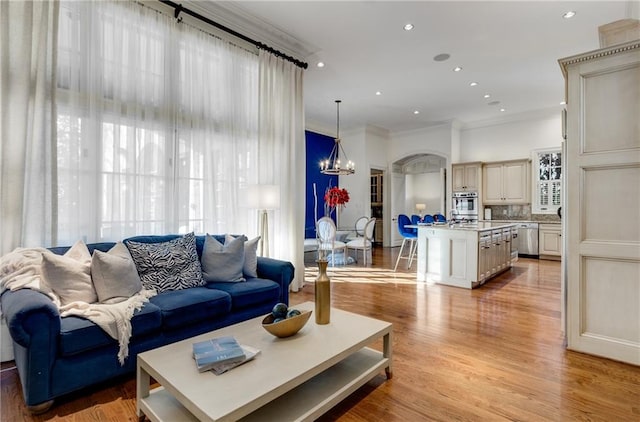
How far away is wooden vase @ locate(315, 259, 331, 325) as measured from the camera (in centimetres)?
212

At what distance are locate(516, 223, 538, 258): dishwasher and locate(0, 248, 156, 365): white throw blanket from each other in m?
7.93


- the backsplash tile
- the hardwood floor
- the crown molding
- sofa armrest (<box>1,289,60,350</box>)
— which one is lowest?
the hardwood floor

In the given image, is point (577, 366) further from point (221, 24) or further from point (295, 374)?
point (221, 24)

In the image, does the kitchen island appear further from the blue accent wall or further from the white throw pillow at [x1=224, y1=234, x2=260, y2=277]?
the blue accent wall

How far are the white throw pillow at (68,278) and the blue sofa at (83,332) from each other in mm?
157

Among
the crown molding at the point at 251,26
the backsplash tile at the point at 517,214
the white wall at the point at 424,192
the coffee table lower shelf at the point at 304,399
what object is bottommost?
the coffee table lower shelf at the point at 304,399

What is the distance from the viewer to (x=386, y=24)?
13.3 ft

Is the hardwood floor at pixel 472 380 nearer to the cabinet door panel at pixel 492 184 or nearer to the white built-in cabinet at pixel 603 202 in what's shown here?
the white built-in cabinet at pixel 603 202

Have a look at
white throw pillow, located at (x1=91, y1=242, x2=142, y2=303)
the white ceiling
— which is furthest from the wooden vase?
the white ceiling

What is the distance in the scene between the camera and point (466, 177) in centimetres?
833

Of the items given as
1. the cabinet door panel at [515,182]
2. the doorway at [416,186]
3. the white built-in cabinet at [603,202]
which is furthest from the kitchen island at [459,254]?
the doorway at [416,186]

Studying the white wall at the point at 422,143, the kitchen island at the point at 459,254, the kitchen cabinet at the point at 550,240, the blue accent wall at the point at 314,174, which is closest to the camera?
the kitchen island at the point at 459,254

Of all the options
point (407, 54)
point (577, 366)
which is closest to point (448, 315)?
point (577, 366)

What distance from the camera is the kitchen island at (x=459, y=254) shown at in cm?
465
